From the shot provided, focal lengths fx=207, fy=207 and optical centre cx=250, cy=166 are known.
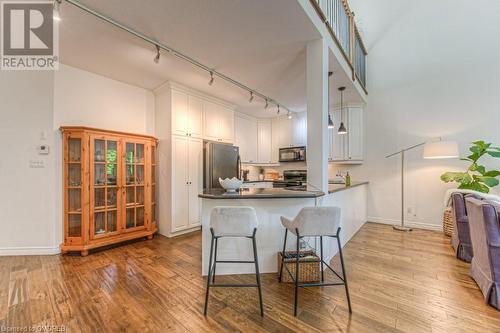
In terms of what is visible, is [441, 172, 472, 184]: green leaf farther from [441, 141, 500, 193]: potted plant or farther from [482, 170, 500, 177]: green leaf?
[482, 170, 500, 177]: green leaf

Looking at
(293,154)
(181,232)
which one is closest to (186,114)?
(181,232)

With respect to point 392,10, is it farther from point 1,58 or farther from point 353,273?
point 1,58

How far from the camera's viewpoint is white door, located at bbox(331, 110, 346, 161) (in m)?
4.62

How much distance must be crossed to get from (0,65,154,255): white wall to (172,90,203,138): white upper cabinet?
4.74 feet

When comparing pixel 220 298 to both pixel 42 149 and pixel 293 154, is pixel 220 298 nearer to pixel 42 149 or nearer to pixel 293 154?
pixel 42 149

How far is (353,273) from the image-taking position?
7.70 ft

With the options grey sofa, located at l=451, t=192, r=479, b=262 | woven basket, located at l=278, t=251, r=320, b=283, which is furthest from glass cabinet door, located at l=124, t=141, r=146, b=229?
grey sofa, located at l=451, t=192, r=479, b=262

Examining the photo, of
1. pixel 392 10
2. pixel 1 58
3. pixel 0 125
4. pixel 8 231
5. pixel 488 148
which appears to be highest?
pixel 392 10

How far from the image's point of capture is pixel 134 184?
344 centimetres

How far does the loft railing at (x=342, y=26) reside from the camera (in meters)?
2.49

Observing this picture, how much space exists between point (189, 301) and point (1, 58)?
152 inches

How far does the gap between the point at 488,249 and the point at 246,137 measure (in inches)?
179

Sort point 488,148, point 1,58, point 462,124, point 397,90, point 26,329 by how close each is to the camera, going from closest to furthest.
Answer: point 26,329 < point 1,58 < point 488,148 < point 462,124 < point 397,90

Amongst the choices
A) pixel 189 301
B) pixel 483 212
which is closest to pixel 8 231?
pixel 189 301
